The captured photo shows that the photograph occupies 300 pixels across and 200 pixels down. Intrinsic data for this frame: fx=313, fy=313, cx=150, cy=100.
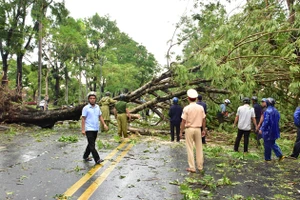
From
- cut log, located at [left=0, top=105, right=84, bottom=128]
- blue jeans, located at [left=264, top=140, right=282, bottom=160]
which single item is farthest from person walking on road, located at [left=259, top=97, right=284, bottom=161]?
cut log, located at [left=0, top=105, right=84, bottom=128]

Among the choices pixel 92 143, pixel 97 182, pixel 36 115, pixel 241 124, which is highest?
pixel 36 115

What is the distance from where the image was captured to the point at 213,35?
38.8 feet

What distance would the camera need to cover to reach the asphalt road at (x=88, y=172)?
4.96 m

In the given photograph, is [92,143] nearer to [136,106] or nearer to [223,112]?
[223,112]

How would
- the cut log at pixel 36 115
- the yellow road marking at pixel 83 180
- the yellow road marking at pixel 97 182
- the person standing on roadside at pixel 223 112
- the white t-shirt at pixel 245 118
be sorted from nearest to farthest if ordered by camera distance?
1. the yellow road marking at pixel 97 182
2. the yellow road marking at pixel 83 180
3. the white t-shirt at pixel 245 118
4. the person standing on roadside at pixel 223 112
5. the cut log at pixel 36 115

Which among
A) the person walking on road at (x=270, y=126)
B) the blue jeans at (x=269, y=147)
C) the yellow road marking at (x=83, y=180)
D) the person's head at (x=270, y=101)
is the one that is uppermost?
the person's head at (x=270, y=101)

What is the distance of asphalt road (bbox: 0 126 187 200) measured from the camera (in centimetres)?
496

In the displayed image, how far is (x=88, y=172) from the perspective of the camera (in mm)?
6383

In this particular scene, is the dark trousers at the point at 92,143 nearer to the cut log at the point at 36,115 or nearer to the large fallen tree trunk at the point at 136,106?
the large fallen tree trunk at the point at 136,106

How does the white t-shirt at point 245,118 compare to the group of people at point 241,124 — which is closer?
the group of people at point 241,124

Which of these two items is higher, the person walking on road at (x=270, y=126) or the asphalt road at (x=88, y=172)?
the person walking on road at (x=270, y=126)

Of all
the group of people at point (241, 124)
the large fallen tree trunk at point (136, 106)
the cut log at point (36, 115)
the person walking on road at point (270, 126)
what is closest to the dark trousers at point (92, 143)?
the group of people at point (241, 124)

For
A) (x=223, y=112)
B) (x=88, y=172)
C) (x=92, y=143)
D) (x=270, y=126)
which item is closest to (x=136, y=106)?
(x=223, y=112)

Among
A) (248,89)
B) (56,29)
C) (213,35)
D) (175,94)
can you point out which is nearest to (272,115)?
(248,89)
